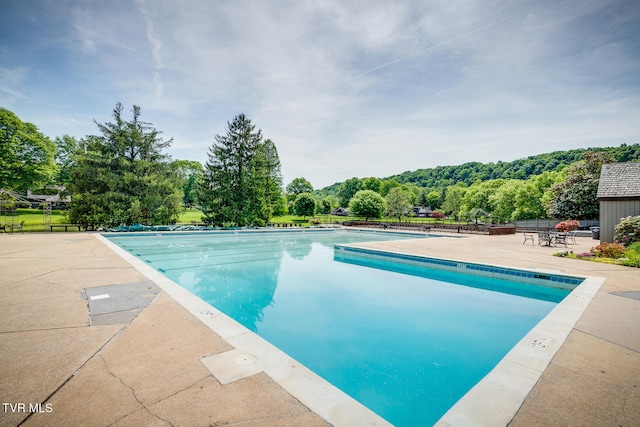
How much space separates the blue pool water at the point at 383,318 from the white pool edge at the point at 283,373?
94cm

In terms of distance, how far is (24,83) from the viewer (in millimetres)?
13562

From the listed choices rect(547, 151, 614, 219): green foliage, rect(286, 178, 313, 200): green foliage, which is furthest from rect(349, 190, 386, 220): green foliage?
rect(547, 151, 614, 219): green foliage

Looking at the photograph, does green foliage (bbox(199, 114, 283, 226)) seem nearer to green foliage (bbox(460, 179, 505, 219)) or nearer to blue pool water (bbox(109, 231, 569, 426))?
blue pool water (bbox(109, 231, 569, 426))

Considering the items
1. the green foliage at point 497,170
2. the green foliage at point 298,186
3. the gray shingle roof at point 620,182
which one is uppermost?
the green foliage at point 497,170

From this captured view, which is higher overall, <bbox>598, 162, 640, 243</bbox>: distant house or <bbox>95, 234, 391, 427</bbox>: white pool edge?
<bbox>598, 162, 640, 243</bbox>: distant house

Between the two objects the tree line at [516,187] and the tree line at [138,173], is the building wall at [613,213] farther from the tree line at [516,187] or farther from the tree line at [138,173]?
the tree line at [138,173]

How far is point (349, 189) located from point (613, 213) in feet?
242

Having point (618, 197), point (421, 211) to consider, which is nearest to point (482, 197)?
point (421, 211)

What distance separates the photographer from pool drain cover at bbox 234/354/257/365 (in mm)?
3146

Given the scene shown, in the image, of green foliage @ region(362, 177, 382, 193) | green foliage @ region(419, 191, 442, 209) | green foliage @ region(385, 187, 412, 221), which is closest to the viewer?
green foliage @ region(385, 187, 412, 221)

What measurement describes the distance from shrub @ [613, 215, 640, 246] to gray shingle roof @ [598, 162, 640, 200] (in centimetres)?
157

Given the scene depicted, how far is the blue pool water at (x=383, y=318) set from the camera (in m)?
3.76

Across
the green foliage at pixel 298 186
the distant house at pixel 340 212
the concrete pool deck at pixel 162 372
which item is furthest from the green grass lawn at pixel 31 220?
the distant house at pixel 340 212

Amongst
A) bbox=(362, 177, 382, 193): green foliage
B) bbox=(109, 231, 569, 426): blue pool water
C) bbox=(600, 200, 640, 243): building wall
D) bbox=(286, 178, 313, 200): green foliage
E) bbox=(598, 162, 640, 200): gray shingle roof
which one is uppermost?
bbox=(362, 177, 382, 193): green foliage
